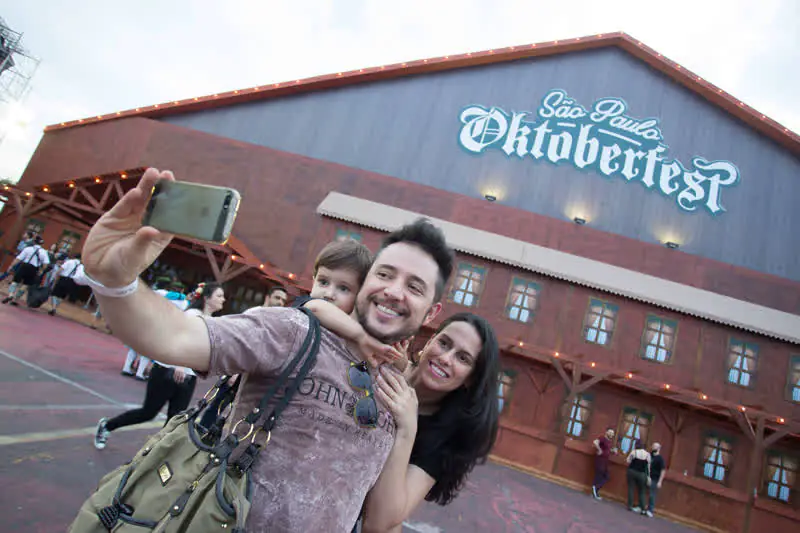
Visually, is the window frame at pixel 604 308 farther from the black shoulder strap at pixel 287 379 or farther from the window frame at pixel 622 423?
the black shoulder strap at pixel 287 379

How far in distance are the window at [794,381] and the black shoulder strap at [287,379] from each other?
16.7 metres

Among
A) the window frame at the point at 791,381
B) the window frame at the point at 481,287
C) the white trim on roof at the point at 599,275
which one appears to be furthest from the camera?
the window frame at the point at 481,287

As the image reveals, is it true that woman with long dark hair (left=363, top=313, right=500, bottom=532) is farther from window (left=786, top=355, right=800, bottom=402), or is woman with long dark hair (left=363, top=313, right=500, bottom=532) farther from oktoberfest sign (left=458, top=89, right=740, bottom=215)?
oktoberfest sign (left=458, top=89, right=740, bottom=215)

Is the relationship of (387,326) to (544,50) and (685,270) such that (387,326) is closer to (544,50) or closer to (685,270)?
(685,270)

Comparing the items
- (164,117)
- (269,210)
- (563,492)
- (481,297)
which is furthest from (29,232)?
(563,492)

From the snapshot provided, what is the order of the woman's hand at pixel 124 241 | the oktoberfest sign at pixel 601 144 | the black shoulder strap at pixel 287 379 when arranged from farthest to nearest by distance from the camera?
the oktoberfest sign at pixel 601 144 → the black shoulder strap at pixel 287 379 → the woman's hand at pixel 124 241

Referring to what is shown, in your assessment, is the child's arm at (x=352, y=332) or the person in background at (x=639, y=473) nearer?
the child's arm at (x=352, y=332)

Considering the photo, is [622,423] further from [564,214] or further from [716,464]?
[564,214]

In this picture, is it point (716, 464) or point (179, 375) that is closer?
point (179, 375)

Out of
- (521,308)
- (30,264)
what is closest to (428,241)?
(30,264)

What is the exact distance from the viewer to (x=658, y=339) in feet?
43.0

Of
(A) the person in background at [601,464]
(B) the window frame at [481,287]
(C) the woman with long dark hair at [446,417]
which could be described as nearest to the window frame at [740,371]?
(A) the person in background at [601,464]

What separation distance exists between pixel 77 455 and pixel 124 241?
420 cm

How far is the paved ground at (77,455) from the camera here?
10.6 feet
